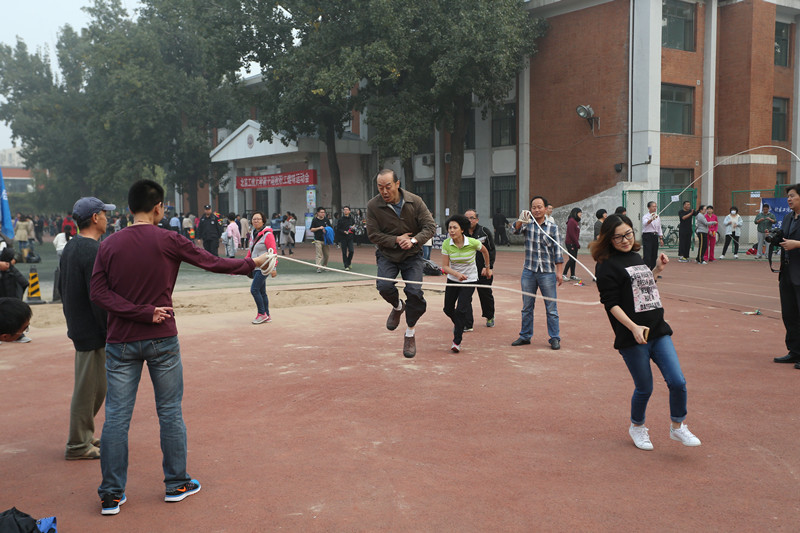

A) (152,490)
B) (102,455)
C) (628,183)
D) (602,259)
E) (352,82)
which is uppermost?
(352,82)

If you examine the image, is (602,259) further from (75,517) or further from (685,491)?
(75,517)

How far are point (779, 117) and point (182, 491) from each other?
112ft

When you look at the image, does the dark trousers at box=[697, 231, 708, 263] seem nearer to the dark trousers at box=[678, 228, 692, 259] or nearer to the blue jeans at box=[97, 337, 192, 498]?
the dark trousers at box=[678, 228, 692, 259]

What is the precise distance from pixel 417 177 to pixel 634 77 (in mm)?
13492

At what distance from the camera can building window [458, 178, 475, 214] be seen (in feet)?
116

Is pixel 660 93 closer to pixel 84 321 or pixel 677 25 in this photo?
pixel 677 25

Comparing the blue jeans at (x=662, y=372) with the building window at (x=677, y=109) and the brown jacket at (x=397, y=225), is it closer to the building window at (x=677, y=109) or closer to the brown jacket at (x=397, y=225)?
the brown jacket at (x=397, y=225)

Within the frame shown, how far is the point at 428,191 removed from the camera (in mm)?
37375

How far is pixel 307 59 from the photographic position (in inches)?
1153

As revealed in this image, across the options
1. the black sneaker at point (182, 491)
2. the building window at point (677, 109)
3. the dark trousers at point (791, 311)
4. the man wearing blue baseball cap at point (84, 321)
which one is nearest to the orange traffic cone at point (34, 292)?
the man wearing blue baseball cap at point (84, 321)

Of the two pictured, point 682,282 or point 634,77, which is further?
point 634,77

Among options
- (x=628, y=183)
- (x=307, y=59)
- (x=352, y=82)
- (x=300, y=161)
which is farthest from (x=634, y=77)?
(x=300, y=161)


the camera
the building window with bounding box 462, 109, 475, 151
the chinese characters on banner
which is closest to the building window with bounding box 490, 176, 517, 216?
the building window with bounding box 462, 109, 475, 151

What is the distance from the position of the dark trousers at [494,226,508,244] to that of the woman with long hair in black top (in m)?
25.7
